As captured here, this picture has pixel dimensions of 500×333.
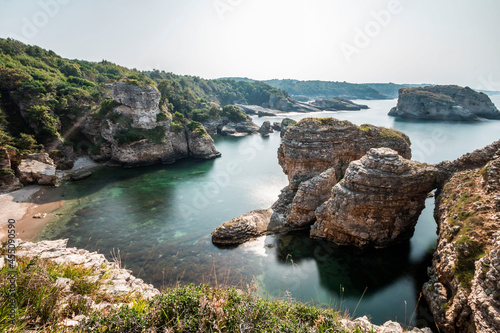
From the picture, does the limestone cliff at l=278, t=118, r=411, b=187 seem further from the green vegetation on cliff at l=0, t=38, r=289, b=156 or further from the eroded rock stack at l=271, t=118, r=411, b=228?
the green vegetation on cliff at l=0, t=38, r=289, b=156

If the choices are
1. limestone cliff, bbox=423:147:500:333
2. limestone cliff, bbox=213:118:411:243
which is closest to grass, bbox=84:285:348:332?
limestone cliff, bbox=423:147:500:333

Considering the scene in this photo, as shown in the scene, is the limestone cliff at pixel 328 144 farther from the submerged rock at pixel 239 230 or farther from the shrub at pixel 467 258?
the shrub at pixel 467 258

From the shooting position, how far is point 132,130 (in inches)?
1567

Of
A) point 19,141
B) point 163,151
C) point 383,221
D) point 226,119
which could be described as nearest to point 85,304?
point 383,221

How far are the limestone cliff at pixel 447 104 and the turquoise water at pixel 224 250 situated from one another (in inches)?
1916

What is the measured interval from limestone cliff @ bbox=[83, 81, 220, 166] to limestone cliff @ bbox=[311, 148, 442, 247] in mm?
33765

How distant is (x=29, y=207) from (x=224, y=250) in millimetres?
22583

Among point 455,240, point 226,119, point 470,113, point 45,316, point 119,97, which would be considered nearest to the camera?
point 45,316

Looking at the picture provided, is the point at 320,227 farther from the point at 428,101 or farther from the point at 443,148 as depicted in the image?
the point at 428,101

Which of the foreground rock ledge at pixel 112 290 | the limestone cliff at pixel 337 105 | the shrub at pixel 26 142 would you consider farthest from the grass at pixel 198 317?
the limestone cliff at pixel 337 105

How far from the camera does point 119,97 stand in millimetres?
39406

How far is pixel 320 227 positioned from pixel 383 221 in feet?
15.5

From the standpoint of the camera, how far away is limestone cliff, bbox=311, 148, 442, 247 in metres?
16.3

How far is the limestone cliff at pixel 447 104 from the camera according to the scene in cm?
7056
